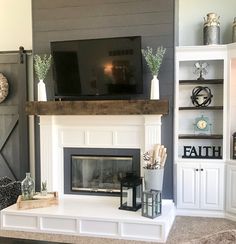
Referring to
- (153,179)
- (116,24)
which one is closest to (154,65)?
(116,24)

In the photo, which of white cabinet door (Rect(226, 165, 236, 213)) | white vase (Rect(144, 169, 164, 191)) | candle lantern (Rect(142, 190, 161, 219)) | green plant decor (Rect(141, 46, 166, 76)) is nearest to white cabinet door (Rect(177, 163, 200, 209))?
white cabinet door (Rect(226, 165, 236, 213))

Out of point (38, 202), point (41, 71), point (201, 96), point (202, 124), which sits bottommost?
point (38, 202)

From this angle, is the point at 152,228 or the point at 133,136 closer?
the point at 152,228

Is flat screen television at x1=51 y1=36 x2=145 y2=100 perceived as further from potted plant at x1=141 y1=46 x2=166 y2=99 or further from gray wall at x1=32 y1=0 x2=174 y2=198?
gray wall at x1=32 y1=0 x2=174 y2=198

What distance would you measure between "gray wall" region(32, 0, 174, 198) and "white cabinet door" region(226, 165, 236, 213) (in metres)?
0.73

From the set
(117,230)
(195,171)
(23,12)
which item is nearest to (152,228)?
(117,230)

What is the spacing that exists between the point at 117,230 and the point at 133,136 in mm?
1279

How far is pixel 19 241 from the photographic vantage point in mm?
2463

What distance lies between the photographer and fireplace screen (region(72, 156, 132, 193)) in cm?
466

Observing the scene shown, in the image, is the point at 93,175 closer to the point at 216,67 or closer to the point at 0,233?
the point at 0,233

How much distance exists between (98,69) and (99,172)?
1.42 metres

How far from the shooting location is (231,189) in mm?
4375

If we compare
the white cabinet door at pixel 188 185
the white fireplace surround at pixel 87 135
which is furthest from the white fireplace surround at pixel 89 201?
the white cabinet door at pixel 188 185

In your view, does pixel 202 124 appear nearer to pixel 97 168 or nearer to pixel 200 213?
pixel 200 213
